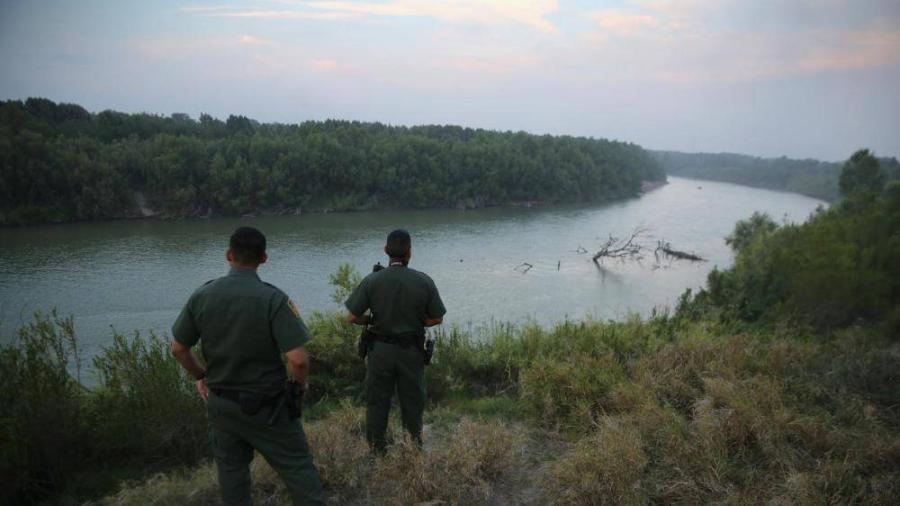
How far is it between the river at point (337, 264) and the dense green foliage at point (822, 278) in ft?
10.5

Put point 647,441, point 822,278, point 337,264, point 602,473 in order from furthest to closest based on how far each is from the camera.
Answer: point 337,264
point 822,278
point 647,441
point 602,473

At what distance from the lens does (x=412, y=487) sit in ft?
12.7

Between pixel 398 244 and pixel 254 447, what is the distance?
5.63 ft

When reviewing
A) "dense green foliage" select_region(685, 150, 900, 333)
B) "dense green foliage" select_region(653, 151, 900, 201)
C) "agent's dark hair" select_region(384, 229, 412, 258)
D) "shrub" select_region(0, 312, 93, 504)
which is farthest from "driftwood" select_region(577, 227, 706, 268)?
"dense green foliage" select_region(653, 151, 900, 201)

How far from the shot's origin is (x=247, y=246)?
314 centimetres

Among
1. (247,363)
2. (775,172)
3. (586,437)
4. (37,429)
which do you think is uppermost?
(775,172)

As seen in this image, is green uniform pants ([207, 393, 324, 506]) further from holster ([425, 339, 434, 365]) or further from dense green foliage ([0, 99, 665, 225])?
dense green foliage ([0, 99, 665, 225])

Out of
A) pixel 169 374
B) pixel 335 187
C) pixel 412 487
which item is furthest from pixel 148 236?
pixel 412 487

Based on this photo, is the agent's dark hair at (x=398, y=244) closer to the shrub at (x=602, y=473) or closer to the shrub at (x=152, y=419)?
the shrub at (x=602, y=473)

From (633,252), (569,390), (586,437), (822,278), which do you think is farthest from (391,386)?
(633,252)

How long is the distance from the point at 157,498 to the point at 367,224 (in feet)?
131

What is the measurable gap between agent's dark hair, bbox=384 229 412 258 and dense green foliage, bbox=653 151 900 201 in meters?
80.9

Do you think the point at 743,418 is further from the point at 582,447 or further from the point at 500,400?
the point at 500,400

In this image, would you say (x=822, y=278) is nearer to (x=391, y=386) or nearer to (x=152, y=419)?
(x=391, y=386)
